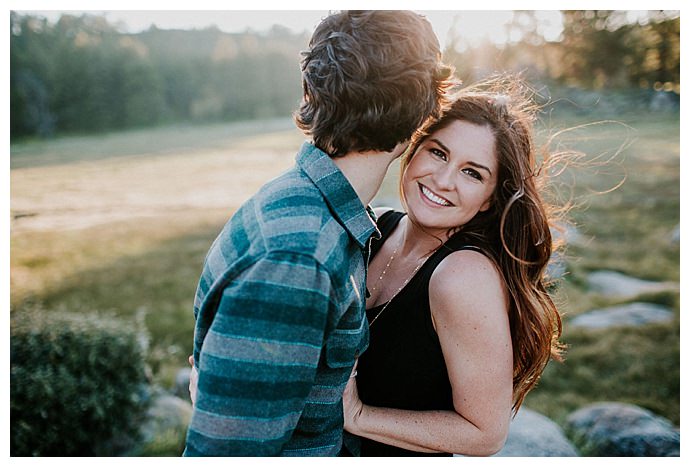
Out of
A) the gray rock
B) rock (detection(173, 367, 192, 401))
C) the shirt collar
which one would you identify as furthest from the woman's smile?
the gray rock

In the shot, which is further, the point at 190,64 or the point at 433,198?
the point at 190,64

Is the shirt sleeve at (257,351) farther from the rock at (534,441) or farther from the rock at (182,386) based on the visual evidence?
the rock at (182,386)

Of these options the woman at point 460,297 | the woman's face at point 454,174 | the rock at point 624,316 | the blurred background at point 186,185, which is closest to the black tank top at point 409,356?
the woman at point 460,297

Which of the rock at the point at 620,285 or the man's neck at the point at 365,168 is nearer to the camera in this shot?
the man's neck at the point at 365,168

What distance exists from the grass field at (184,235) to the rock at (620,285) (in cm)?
15

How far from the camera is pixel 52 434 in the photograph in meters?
2.97

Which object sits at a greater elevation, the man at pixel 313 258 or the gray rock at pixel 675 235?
the man at pixel 313 258

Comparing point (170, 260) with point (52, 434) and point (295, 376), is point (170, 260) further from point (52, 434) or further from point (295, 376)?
point (295, 376)

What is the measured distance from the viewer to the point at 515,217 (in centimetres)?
197

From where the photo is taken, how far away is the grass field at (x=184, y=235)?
4551 mm

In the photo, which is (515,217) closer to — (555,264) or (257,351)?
(257,351)

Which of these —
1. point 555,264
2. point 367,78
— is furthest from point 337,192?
point 555,264

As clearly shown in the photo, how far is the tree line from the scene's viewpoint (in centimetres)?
705

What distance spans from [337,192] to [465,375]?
2.34 ft
